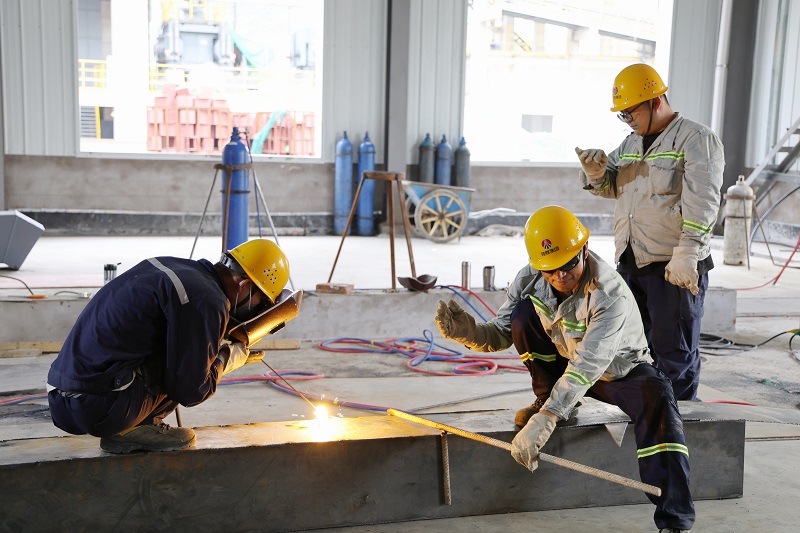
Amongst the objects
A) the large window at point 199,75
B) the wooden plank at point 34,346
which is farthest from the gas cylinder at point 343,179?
the wooden plank at point 34,346

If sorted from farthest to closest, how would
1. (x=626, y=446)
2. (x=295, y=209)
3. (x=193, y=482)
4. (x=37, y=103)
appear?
(x=295, y=209) → (x=37, y=103) → (x=626, y=446) → (x=193, y=482)

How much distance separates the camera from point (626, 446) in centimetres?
387

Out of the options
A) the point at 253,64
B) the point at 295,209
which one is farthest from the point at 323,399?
the point at 253,64

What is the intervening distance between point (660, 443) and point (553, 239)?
2.92 feet

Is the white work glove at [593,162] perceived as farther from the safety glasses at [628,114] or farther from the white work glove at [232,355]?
the white work glove at [232,355]

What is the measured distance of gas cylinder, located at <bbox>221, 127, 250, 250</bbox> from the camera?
28.3ft

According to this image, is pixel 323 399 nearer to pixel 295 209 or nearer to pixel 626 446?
pixel 626 446

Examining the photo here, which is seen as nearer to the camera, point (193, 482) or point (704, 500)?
point (193, 482)

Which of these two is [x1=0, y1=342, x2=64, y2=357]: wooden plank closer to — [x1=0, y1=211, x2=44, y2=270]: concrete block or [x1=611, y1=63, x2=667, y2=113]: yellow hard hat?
[x1=0, y1=211, x2=44, y2=270]: concrete block

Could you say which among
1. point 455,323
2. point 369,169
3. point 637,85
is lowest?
point 455,323

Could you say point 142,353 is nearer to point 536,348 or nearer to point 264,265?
point 264,265

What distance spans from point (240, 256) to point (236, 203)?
5349 mm

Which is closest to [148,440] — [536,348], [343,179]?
[536,348]

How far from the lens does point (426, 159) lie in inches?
Answer: 546
